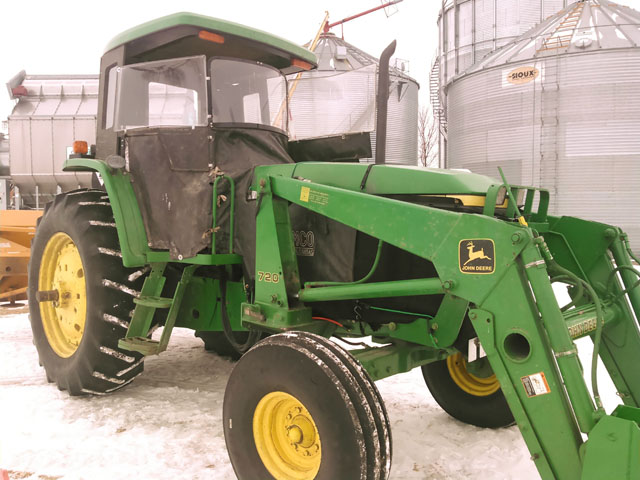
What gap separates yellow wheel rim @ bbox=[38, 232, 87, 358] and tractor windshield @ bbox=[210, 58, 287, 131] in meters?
1.65

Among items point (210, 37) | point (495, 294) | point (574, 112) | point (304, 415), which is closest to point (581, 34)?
point (574, 112)

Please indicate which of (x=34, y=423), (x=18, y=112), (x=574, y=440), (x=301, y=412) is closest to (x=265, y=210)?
(x=301, y=412)

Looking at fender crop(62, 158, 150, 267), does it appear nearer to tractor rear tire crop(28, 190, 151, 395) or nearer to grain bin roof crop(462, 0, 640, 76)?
tractor rear tire crop(28, 190, 151, 395)

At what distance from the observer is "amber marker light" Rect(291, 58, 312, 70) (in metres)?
4.28

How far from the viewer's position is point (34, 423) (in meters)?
3.74

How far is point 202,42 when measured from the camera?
382 cm

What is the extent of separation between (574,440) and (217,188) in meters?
2.34

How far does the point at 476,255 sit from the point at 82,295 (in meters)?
3.11

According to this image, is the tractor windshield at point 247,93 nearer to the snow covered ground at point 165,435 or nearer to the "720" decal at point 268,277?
the "720" decal at point 268,277

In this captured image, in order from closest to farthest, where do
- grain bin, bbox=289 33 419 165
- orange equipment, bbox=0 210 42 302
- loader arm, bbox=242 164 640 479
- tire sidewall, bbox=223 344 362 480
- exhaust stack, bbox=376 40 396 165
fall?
1. loader arm, bbox=242 164 640 479
2. tire sidewall, bbox=223 344 362 480
3. exhaust stack, bbox=376 40 396 165
4. grain bin, bbox=289 33 419 165
5. orange equipment, bbox=0 210 42 302

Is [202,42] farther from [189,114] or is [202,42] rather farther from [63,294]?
[63,294]

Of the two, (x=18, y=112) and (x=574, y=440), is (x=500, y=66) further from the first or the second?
(x=574, y=440)

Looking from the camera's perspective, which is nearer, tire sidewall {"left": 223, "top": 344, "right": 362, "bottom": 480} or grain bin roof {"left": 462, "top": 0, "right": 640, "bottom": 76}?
tire sidewall {"left": 223, "top": 344, "right": 362, "bottom": 480}

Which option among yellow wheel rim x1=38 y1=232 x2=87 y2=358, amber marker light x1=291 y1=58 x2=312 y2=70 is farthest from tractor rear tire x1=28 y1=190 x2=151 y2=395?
amber marker light x1=291 y1=58 x2=312 y2=70
